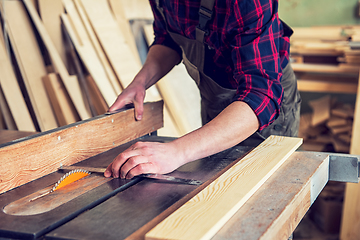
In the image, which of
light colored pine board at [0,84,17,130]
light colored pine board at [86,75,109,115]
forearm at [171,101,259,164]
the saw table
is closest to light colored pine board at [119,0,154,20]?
light colored pine board at [86,75,109,115]

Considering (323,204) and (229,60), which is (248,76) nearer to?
(229,60)

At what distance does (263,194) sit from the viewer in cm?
98

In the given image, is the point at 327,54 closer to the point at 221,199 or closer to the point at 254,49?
the point at 254,49

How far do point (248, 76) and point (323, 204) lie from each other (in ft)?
7.24

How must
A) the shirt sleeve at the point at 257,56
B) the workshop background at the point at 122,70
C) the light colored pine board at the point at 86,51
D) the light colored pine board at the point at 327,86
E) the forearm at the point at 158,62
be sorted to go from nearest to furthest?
the shirt sleeve at the point at 257,56, the forearm at the point at 158,62, the workshop background at the point at 122,70, the light colored pine board at the point at 86,51, the light colored pine board at the point at 327,86

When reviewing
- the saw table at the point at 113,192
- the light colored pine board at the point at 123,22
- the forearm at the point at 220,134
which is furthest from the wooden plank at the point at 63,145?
the light colored pine board at the point at 123,22

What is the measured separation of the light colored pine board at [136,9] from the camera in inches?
117

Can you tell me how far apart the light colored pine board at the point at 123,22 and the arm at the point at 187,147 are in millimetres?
1884

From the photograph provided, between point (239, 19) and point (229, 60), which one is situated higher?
point (239, 19)

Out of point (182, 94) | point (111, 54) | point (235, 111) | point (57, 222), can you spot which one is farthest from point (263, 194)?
point (182, 94)

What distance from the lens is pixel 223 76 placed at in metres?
1.59

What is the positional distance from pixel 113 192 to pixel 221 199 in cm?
→ 31

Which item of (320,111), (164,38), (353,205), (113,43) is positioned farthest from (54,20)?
(353,205)

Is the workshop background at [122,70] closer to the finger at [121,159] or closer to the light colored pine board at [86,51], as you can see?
the light colored pine board at [86,51]
